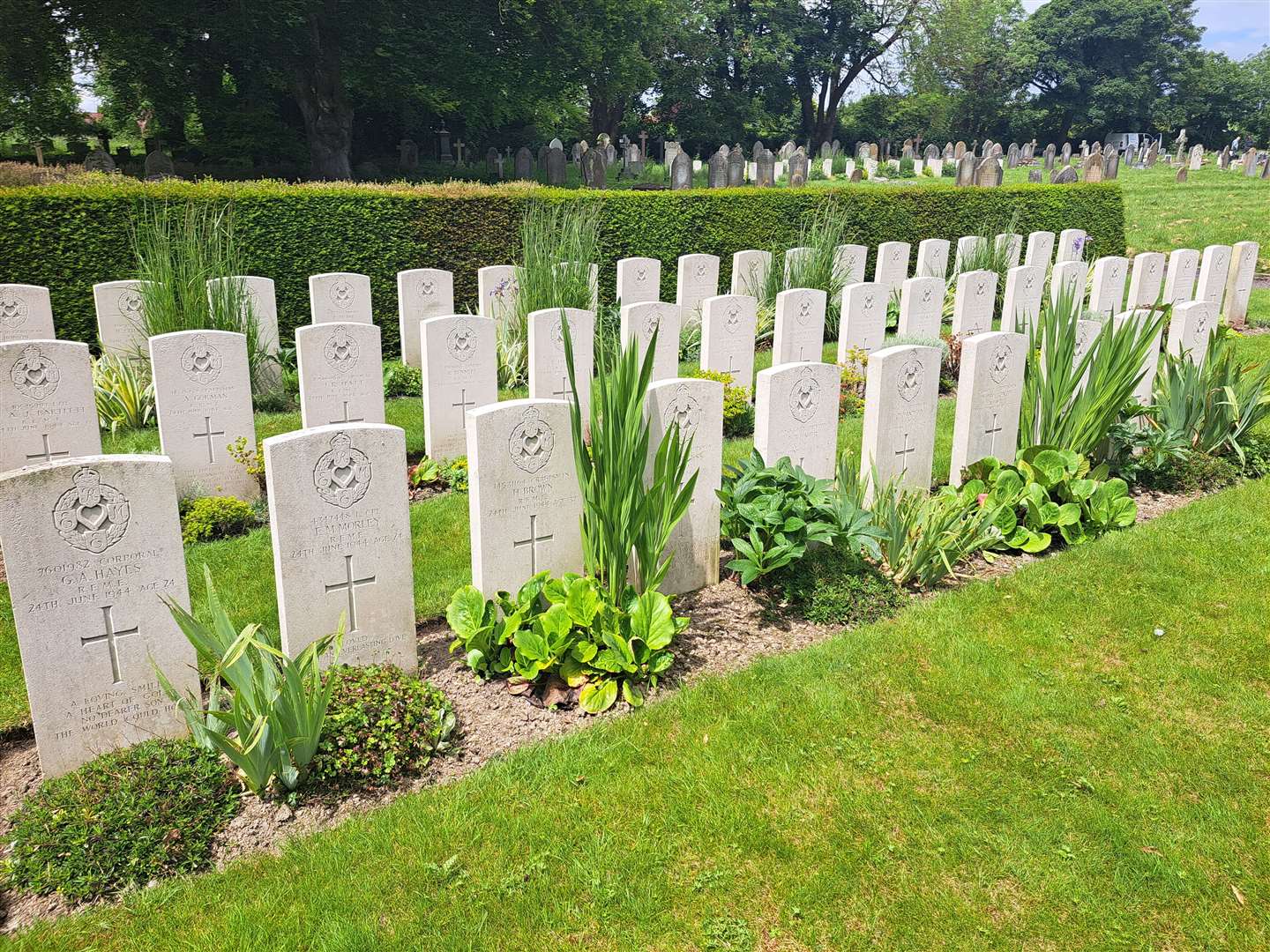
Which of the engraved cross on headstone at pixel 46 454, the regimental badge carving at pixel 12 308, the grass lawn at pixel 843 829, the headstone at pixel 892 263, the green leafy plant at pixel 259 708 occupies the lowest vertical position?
the grass lawn at pixel 843 829

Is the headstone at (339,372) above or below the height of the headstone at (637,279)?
below

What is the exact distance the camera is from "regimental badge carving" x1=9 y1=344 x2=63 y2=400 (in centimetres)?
542

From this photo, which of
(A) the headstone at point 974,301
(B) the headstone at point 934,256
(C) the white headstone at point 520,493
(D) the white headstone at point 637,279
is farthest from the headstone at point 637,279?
(C) the white headstone at point 520,493

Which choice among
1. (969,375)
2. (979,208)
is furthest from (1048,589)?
(979,208)

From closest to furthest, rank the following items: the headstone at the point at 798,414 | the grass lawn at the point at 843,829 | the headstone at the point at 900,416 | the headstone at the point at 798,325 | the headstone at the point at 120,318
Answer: the grass lawn at the point at 843,829, the headstone at the point at 798,414, the headstone at the point at 900,416, the headstone at the point at 120,318, the headstone at the point at 798,325

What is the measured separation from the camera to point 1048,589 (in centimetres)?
475

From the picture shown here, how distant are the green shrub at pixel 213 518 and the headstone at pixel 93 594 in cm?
232

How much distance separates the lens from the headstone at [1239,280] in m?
12.4

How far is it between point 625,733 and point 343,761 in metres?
1.08

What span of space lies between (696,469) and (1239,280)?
37.6ft

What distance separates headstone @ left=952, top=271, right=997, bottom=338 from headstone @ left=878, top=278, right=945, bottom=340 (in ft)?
1.27

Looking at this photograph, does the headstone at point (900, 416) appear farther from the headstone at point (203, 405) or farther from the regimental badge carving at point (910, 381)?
the headstone at point (203, 405)

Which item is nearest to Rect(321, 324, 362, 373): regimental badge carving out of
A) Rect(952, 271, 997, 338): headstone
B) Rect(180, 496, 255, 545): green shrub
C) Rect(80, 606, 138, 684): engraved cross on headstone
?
Rect(180, 496, 255, 545): green shrub

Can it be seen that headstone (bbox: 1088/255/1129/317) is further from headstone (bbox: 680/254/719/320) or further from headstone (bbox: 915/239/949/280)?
headstone (bbox: 680/254/719/320)
